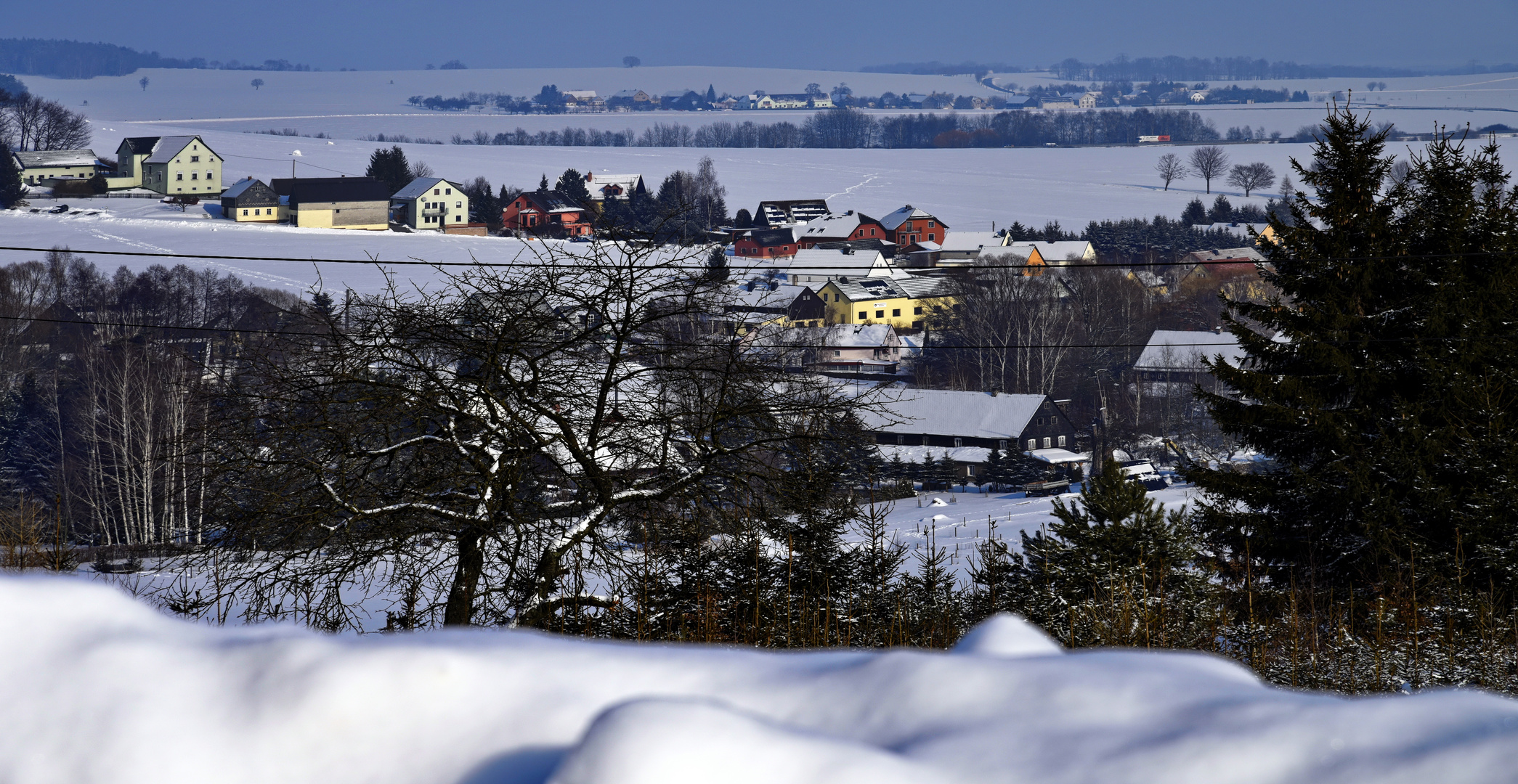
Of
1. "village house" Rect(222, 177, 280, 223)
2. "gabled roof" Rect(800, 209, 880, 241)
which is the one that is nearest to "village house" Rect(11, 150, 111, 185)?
"village house" Rect(222, 177, 280, 223)

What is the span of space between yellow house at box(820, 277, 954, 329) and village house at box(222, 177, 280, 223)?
34.8m

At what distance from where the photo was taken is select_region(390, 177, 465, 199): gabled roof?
71062mm

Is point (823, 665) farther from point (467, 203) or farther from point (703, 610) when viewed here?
point (467, 203)

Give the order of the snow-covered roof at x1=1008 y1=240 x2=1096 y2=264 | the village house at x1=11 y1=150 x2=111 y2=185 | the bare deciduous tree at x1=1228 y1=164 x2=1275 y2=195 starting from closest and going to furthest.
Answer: the snow-covered roof at x1=1008 y1=240 x2=1096 y2=264
the village house at x1=11 y1=150 x2=111 y2=185
the bare deciduous tree at x1=1228 y1=164 x2=1275 y2=195

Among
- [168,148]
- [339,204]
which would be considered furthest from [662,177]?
[168,148]

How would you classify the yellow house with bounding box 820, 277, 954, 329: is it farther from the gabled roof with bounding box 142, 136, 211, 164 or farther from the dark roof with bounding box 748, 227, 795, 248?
the gabled roof with bounding box 142, 136, 211, 164

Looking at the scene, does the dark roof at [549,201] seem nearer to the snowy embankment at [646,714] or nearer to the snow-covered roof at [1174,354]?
the snow-covered roof at [1174,354]

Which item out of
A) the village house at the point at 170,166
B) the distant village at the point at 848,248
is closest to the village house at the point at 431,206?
the distant village at the point at 848,248

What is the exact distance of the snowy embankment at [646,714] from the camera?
3.22 feet

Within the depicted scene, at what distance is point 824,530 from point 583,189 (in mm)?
73631

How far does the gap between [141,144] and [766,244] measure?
4550cm

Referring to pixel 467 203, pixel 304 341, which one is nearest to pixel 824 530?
pixel 304 341

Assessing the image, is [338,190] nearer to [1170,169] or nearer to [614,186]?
[614,186]

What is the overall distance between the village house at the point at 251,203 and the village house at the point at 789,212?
31163 millimetres
